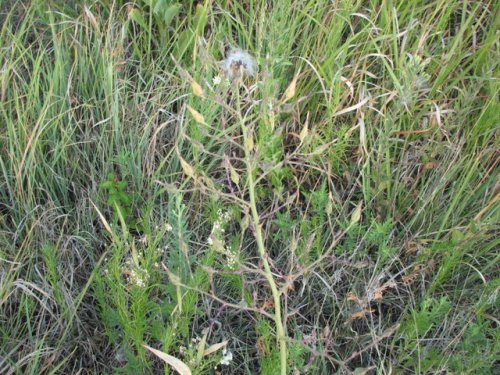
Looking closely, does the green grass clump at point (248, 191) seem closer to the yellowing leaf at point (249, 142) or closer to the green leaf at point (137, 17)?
the green leaf at point (137, 17)

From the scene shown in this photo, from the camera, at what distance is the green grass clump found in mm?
1733

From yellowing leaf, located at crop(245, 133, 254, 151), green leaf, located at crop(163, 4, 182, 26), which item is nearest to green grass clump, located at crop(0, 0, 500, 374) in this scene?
green leaf, located at crop(163, 4, 182, 26)

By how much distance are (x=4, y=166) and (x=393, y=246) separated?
4.08ft

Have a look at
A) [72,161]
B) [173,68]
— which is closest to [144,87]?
[173,68]

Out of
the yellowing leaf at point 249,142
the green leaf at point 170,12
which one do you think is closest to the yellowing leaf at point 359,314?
the yellowing leaf at point 249,142

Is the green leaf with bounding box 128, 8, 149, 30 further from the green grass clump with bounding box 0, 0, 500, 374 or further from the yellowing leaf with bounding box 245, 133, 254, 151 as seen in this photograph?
the yellowing leaf with bounding box 245, 133, 254, 151

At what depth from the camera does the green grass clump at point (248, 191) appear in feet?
5.69

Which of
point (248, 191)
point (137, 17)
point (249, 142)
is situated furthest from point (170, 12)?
point (249, 142)

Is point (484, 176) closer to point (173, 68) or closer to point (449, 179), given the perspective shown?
point (449, 179)

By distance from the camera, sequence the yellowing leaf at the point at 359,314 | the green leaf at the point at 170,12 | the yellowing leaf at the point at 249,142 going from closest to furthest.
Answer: the yellowing leaf at the point at 249,142 < the yellowing leaf at the point at 359,314 < the green leaf at the point at 170,12

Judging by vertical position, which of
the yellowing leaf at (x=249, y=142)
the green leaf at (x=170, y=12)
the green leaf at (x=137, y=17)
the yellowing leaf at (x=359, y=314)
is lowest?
the yellowing leaf at (x=359, y=314)

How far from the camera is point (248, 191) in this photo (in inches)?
80.7

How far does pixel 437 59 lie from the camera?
2283mm

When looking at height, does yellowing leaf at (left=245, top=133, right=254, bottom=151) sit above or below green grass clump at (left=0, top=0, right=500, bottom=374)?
above
